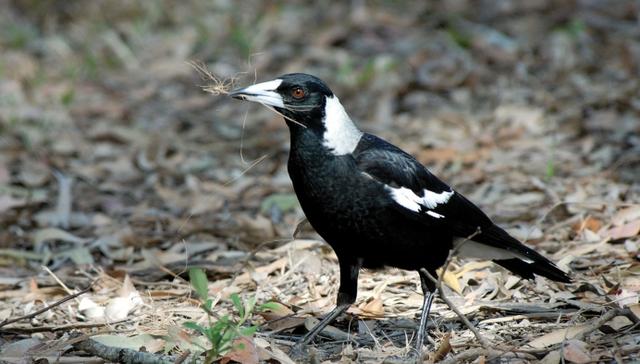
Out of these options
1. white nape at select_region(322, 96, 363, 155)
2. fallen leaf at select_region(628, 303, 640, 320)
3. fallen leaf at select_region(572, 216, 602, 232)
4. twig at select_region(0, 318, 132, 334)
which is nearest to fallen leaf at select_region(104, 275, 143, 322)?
twig at select_region(0, 318, 132, 334)

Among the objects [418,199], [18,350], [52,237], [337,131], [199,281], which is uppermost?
[337,131]

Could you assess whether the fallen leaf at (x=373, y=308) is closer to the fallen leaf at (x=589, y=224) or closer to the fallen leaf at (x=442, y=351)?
the fallen leaf at (x=442, y=351)

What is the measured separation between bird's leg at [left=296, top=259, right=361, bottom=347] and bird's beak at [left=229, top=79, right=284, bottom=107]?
0.65 m

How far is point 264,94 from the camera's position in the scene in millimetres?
3496

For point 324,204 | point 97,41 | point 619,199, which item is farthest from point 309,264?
point 97,41

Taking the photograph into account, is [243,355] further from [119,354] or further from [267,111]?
[267,111]

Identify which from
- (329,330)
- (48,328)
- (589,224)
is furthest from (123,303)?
(589,224)

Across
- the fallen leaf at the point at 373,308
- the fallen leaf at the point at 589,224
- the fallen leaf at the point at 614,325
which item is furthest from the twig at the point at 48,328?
the fallen leaf at the point at 589,224

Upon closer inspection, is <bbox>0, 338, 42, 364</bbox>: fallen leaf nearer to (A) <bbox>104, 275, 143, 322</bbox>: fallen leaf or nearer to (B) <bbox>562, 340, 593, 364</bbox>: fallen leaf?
(A) <bbox>104, 275, 143, 322</bbox>: fallen leaf

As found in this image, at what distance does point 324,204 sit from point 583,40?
495 cm

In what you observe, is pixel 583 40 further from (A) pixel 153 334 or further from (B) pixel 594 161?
(A) pixel 153 334

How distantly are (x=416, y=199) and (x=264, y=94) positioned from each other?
69 centimetres

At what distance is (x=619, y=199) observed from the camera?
480cm

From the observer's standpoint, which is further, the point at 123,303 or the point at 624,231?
the point at 624,231
